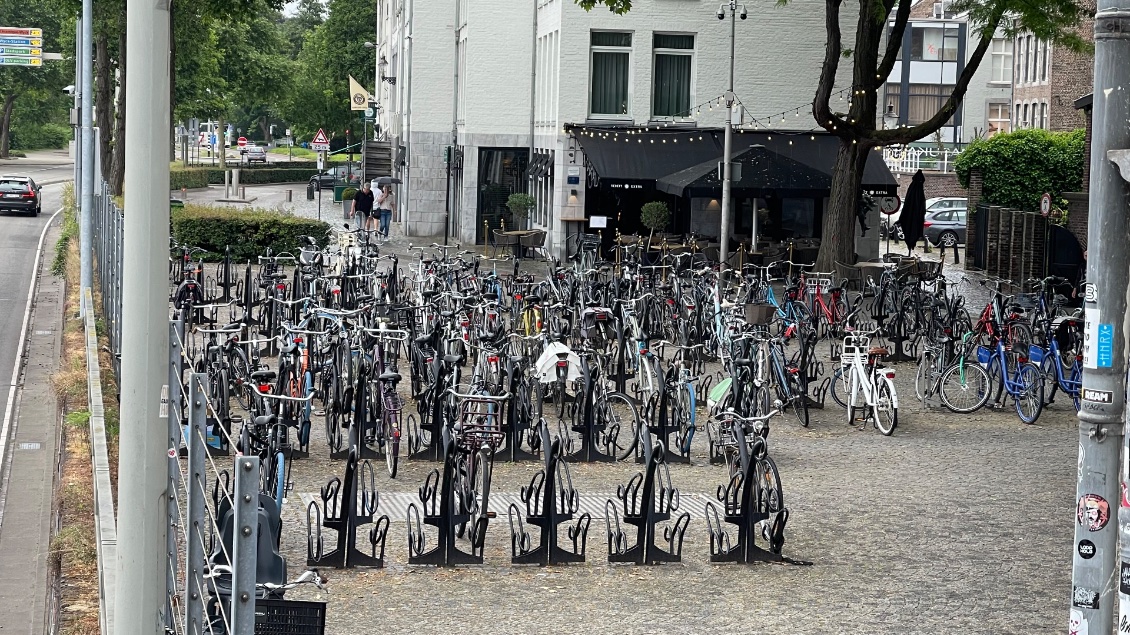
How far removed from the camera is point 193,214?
115ft

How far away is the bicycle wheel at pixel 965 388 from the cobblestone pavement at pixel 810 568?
2.45 metres

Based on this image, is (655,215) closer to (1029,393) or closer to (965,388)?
(965,388)

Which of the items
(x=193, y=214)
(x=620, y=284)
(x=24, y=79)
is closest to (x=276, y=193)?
(x=24, y=79)

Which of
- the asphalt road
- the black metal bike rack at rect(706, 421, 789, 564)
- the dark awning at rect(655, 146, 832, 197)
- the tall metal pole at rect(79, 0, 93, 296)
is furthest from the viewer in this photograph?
the dark awning at rect(655, 146, 832, 197)

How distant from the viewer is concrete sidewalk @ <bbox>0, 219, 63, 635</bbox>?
403 inches

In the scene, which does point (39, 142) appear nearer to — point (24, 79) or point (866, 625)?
point (24, 79)

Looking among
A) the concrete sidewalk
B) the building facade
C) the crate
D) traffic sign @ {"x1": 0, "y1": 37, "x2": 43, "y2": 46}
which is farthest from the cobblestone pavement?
the building facade

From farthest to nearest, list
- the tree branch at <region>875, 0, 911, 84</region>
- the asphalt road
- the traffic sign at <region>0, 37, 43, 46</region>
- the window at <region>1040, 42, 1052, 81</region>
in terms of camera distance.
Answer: the window at <region>1040, 42, 1052, 81</region>
the traffic sign at <region>0, 37, 43, 46</region>
the tree branch at <region>875, 0, 911, 84</region>
the asphalt road

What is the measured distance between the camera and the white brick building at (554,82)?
120 ft

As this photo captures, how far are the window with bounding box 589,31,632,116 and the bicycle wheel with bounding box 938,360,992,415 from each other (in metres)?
19.4

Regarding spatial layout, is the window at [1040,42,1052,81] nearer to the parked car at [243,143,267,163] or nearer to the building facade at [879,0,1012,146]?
the building facade at [879,0,1012,146]

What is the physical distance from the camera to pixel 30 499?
525 inches

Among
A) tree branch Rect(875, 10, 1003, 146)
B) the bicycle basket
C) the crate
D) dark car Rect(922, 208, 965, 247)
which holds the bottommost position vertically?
the crate

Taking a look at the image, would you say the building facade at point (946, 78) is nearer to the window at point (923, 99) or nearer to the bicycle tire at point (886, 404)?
the window at point (923, 99)
